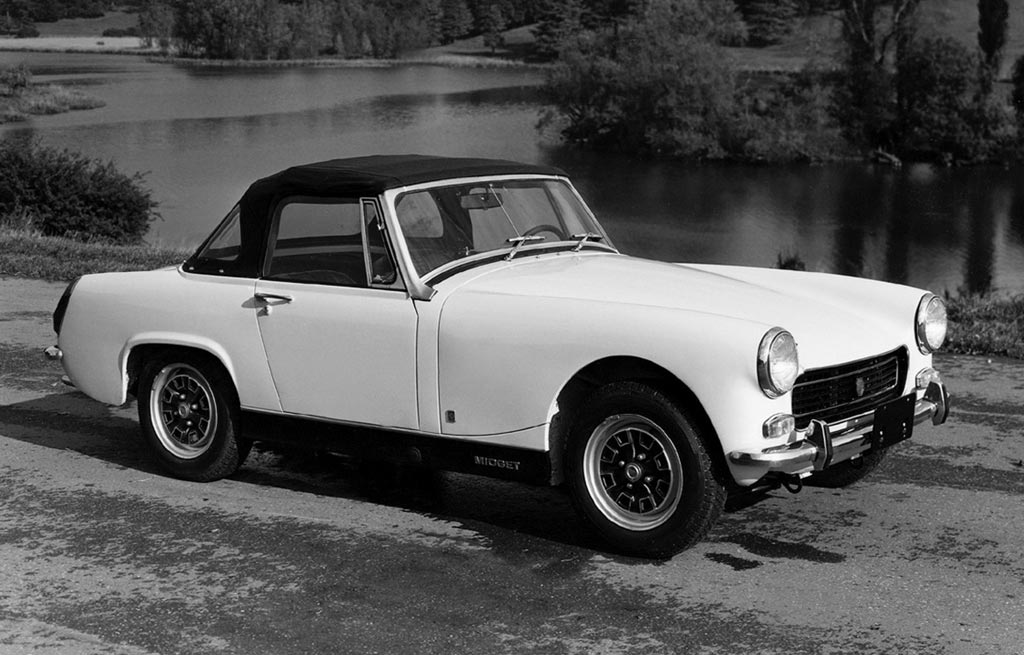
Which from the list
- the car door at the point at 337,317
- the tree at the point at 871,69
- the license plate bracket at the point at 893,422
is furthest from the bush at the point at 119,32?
the license plate bracket at the point at 893,422

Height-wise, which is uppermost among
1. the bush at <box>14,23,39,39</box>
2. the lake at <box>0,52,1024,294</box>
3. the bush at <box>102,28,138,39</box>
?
the bush at <box>102,28,138,39</box>

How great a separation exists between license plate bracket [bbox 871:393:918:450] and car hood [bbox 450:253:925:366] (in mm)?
247

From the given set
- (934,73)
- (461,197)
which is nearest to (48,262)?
(461,197)

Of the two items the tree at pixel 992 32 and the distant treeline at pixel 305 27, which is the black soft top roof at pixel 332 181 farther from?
the tree at pixel 992 32

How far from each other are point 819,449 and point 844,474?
4.51ft

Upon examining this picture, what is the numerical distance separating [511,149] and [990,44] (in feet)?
123

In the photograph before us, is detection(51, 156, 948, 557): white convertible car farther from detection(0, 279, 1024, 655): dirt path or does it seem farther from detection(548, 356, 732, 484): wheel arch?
detection(0, 279, 1024, 655): dirt path

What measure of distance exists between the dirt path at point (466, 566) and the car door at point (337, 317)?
1.83 ft

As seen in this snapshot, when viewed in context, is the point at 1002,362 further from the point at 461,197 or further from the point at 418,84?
the point at 418,84

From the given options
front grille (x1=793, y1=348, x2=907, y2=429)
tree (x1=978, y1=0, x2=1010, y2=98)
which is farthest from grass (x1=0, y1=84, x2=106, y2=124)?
tree (x1=978, y1=0, x2=1010, y2=98)

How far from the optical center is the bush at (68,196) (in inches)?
951

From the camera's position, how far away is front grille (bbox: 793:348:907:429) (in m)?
5.12

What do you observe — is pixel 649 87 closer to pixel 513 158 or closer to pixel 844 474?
pixel 513 158

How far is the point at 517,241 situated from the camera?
20.1ft
